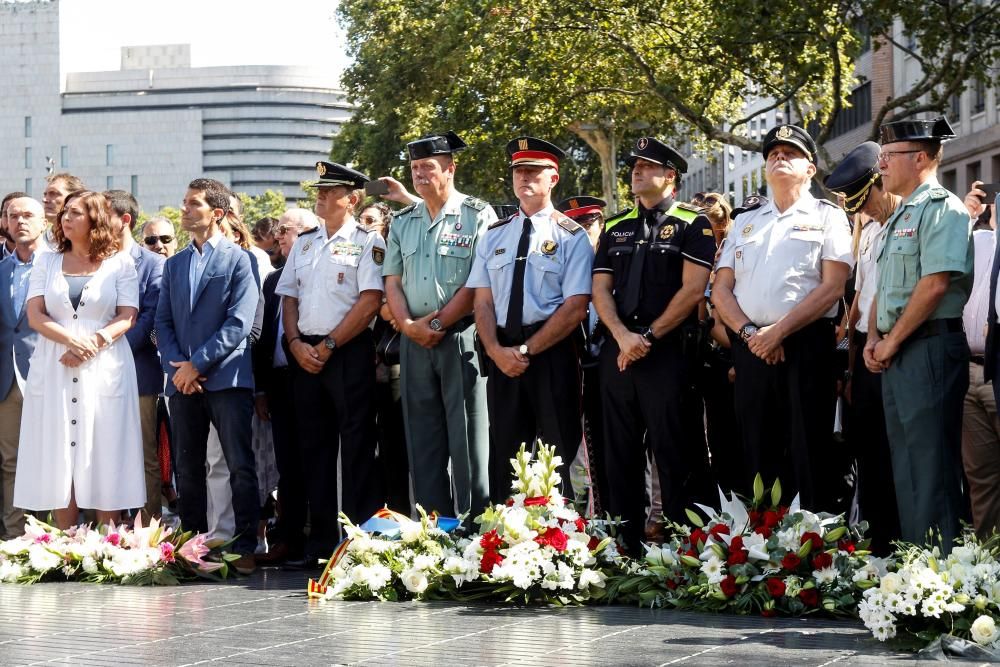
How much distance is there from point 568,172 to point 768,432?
43651 millimetres

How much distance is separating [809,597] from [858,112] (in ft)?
161

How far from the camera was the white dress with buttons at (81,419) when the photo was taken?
9.27 meters

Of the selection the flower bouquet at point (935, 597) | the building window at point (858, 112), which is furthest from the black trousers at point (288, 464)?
the building window at point (858, 112)

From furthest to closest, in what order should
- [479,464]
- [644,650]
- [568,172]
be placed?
[568,172], [479,464], [644,650]

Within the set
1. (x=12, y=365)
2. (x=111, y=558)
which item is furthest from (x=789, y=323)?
(x=12, y=365)

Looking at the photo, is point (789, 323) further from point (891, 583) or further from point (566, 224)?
point (891, 583)

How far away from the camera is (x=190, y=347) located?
9406 millimetres

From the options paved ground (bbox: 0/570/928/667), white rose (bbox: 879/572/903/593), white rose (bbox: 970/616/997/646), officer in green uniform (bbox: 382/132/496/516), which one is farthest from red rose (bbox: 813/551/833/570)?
officer in green uniform (bbox: 382/132/496/516)

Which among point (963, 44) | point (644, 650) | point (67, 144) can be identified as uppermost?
point (67, 144)

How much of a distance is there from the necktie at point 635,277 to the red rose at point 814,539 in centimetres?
175

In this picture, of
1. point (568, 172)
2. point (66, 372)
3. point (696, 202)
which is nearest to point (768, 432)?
point (696, 202)

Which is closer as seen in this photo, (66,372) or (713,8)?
(66,372)

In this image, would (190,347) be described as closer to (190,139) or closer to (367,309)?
(367,309)

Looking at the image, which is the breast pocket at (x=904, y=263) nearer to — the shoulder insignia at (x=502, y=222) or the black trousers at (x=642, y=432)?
the black trousers at (x=642, y=432)
